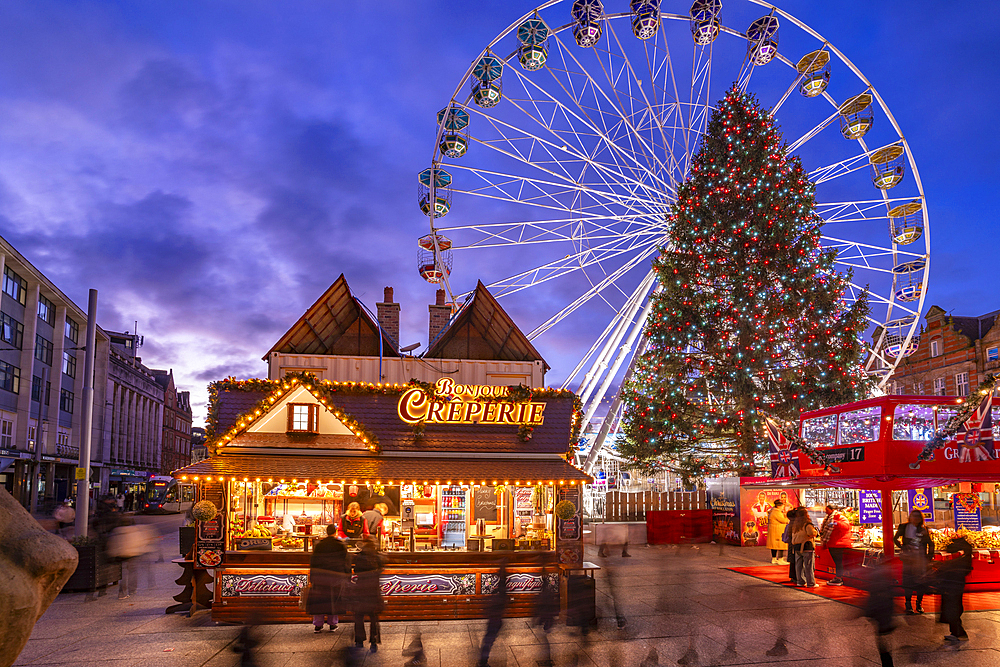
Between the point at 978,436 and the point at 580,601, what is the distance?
9.29 metres

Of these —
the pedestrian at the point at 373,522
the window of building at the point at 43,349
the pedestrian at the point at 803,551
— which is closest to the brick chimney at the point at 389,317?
the pedestrian at the point at 373,522

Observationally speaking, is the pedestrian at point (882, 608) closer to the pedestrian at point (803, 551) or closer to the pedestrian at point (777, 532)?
the pedestrian at point (803, 551)

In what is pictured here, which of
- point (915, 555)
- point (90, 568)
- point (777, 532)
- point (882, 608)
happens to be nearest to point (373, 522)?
point (90, 568)

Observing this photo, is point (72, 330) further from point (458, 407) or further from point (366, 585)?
point (366, 585)

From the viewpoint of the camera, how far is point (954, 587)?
426 inches

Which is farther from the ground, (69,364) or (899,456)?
(69,364)

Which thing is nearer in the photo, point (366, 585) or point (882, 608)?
point (882, 608)

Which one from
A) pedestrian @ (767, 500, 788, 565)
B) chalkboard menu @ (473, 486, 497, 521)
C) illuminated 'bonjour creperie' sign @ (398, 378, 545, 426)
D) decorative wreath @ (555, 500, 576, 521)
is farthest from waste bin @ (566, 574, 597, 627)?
pedestrian @ (767, 500, 788, 565)

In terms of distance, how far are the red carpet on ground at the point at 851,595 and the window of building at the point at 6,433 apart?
4427 centimetres

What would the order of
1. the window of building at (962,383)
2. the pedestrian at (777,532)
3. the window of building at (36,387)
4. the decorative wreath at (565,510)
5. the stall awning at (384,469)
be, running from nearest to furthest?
the stall awning at (384,469) < the decorative wreath at (565,510) < the pedestrian at (777,532) < the window of building at (962,383) < the window of building at (36,387)

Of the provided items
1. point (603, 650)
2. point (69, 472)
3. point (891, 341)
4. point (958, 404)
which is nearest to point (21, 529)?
point (603, 650)

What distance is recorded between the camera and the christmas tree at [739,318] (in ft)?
82.2

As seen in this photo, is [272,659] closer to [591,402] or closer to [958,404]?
[958,404]

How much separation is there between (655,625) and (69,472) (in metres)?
56.1
